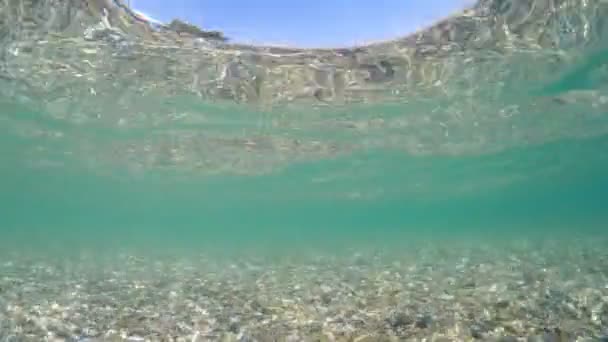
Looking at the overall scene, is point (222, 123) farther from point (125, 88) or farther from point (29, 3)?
point (29, 3)

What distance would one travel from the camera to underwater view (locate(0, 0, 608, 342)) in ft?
26.6

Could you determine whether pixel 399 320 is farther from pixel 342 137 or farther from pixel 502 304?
pixel 342 137

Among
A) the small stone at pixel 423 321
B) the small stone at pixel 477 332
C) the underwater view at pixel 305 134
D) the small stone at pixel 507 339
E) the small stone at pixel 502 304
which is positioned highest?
the underwater view at pixel 305 134

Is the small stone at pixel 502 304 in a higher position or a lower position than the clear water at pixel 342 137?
lower

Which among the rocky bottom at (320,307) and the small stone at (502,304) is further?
the small stone at (502,304)


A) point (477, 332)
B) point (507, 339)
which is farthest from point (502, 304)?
point (507, 339)

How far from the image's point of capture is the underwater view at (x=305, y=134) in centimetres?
810

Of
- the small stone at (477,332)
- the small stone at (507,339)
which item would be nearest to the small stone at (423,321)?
A: the small stone at (477,332)

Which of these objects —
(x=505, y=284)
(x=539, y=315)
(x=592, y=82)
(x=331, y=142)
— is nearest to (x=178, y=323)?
(x=539, y=315)

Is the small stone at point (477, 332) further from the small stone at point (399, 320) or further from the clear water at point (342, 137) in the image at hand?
the clear water at point (342, 137)

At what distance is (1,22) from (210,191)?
55.0m

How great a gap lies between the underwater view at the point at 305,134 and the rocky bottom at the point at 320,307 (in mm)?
58

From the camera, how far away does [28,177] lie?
62.2 metres

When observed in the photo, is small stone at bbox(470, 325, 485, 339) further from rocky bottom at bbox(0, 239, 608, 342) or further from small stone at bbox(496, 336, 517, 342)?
small stone at bbox(496, 336, 517, 342)
